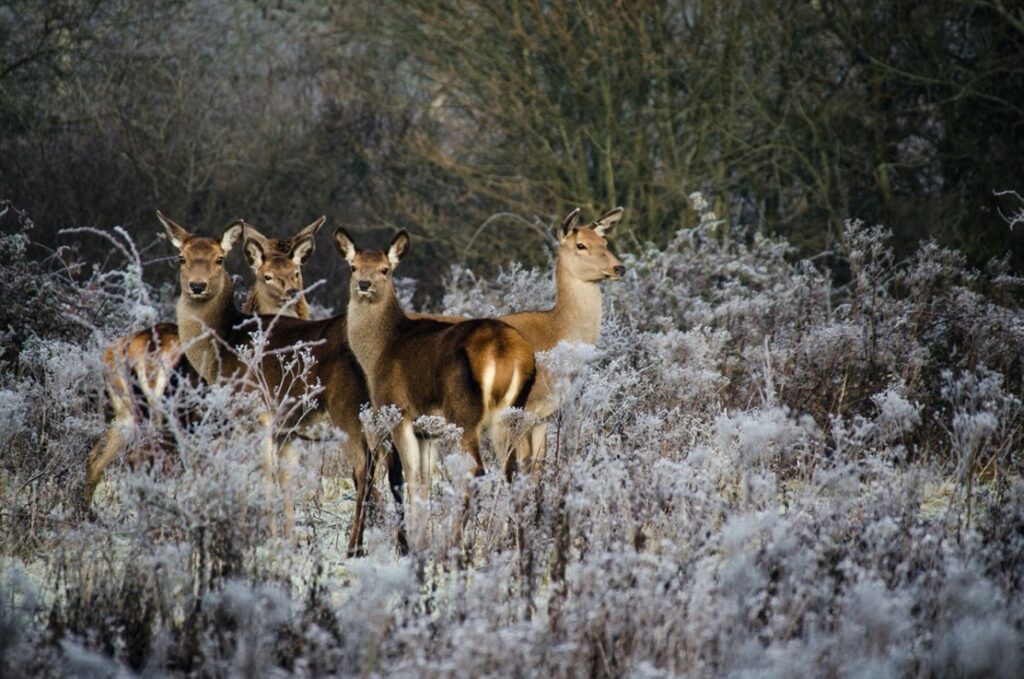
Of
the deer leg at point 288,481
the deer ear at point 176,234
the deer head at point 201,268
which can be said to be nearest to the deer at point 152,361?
the deer head at point 201,268

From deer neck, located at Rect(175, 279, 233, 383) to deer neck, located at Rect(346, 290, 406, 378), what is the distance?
0.90 metres

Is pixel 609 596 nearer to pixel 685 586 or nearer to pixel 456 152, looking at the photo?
pixel 685 586

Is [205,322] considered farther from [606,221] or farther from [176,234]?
[606,221]

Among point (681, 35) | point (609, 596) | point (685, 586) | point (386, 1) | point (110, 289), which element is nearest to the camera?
point (609, 596)

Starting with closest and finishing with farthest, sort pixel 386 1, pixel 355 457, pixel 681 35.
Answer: pixel 355 457
pixel 681 35
pixel 386 1

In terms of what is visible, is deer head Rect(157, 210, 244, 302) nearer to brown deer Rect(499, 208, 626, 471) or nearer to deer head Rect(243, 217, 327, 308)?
deer head Rect(243, 217, 327, 308)

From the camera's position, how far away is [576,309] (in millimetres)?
9398

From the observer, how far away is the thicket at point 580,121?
49.5 ft

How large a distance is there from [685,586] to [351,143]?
1654cm

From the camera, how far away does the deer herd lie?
7.27 meters

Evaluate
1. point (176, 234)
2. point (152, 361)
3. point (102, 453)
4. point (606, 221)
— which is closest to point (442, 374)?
point (152, 361)

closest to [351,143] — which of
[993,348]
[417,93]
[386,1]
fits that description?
[417,93]

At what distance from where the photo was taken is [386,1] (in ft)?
57.1

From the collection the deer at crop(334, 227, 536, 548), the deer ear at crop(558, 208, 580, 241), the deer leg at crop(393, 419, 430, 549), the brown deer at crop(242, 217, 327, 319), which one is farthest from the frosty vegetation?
the brown deer at crop(242, 217, 327, 319)
